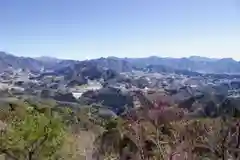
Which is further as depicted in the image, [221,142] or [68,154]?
[68,154]

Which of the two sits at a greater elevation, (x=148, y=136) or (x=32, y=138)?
(x=148, y=136)

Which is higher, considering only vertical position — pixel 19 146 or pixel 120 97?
pixel 19 146

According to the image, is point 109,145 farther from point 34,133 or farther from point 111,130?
point 34,133

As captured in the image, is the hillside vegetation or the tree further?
the tree

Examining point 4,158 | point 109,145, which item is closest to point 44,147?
point 4,158

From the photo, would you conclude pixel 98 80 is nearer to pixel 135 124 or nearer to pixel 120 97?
pixel 120 97

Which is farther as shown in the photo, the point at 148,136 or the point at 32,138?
the point at 32,138

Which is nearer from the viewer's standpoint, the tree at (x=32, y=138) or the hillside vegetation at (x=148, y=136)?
the hillside vegetation at (x=148, y=136)

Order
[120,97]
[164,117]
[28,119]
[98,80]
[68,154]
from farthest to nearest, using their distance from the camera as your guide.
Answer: [98,80]
[120,97]
[68,154]
[28,119]
[164,117]

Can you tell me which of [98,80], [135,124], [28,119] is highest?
[135,124]

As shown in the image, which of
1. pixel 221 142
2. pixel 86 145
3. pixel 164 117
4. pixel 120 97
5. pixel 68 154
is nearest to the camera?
pixel 164 117

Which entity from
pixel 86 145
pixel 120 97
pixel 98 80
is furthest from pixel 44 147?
pixel 98 80
